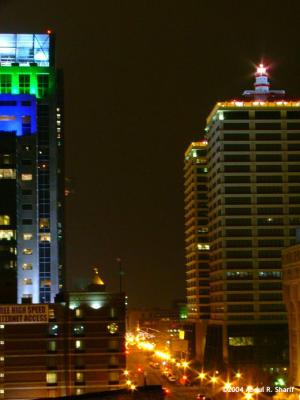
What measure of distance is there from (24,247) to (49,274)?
20.6ft

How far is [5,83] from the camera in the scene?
142750 mm

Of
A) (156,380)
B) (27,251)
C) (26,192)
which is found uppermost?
(26,192)

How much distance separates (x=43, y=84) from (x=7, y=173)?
709 inches

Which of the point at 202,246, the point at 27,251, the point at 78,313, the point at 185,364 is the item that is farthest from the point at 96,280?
the point at 202,246

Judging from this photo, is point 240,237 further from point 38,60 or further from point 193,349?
point 38,60

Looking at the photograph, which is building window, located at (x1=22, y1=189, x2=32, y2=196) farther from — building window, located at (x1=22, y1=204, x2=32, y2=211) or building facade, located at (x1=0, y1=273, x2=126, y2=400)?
building facade, located at (x1=0, y1=273, x2=126, y2=400)

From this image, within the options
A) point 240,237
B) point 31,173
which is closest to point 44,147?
point 31,173

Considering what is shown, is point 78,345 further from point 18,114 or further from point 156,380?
point 18,114

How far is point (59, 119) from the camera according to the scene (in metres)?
147

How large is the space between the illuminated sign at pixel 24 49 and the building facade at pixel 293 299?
5419 cm

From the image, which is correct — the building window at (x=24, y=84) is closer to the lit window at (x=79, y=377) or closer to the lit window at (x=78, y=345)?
the lit window at (x=78, y=345)

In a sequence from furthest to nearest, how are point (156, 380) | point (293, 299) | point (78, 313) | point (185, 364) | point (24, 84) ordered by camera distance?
point (185, 364) → point (24, 84) → point (156, 380) → point (293, 299) → point (78, 313)

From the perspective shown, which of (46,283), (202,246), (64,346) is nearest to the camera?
(64,346)

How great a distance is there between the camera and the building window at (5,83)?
142 metres
